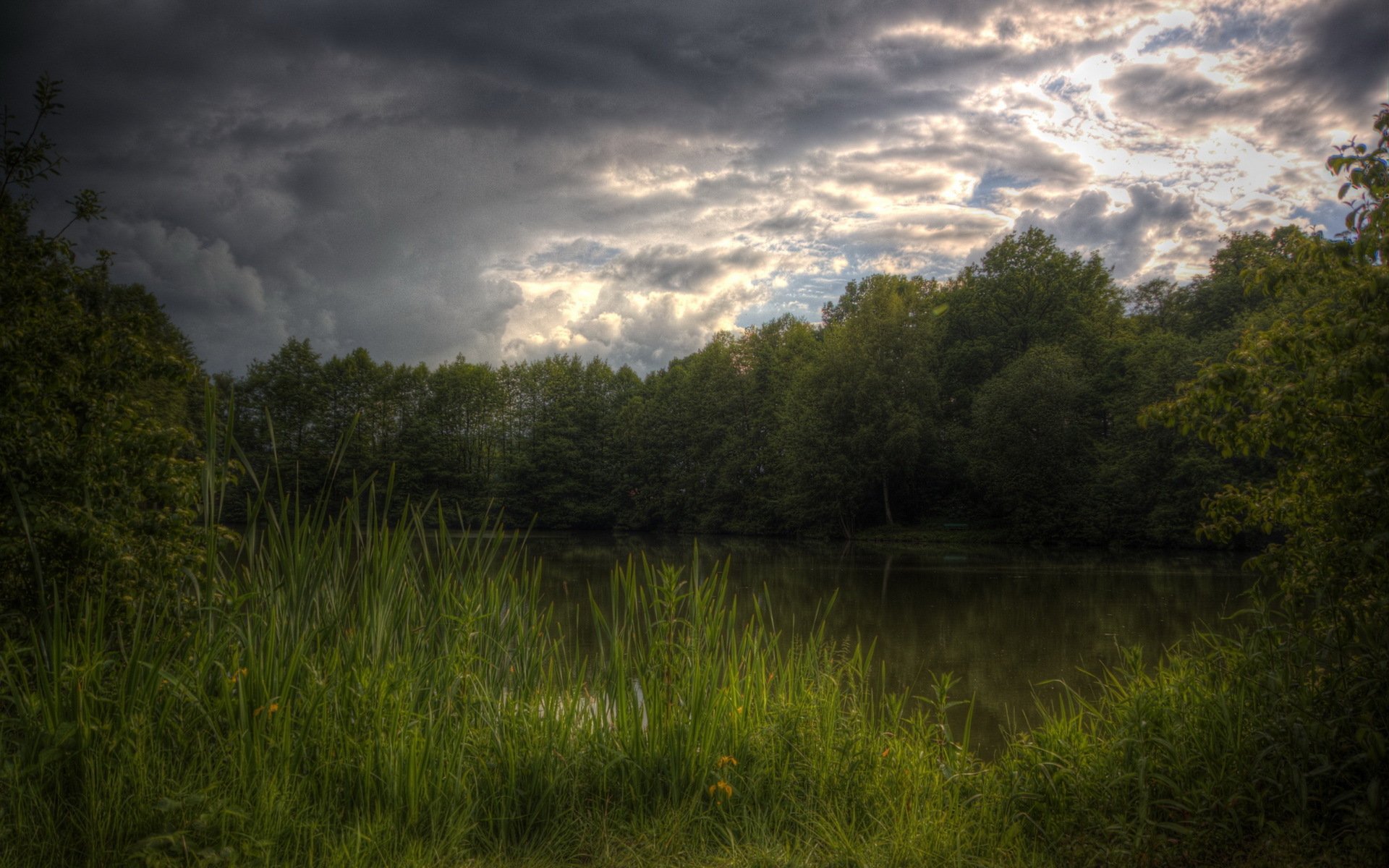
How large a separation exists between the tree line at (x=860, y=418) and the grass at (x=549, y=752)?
54.5 feet

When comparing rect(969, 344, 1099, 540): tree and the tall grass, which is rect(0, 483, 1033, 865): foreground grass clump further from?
rect(969, 344, 1099, 540): tree

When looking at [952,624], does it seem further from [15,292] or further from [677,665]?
[15,292]

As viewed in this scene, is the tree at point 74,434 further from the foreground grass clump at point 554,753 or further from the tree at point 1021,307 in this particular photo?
the tree at point 1021,307

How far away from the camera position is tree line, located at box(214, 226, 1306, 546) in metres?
32.5

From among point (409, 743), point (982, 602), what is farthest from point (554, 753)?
point (982, 602)

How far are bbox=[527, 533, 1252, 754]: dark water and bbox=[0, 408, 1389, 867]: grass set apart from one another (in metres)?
0.81

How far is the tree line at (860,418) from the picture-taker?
32.5m

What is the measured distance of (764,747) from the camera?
358cm

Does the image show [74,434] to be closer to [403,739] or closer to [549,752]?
[403,739]

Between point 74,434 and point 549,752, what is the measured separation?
291 centimetres

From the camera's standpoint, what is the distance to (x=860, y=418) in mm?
37625

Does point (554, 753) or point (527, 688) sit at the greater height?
point (527, 688)

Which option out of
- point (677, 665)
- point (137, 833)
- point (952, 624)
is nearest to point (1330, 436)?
point (677, 665)

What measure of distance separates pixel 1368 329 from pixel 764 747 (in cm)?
284
